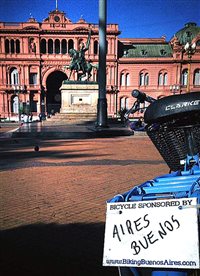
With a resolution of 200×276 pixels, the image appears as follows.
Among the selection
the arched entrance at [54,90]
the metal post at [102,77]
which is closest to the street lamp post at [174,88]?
the arched entrance at [54,90]

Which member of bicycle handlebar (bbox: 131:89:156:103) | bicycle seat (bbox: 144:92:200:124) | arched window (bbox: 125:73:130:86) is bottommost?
bicycle seat (bbox: 144:92:200:124)

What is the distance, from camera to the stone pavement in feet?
9.37

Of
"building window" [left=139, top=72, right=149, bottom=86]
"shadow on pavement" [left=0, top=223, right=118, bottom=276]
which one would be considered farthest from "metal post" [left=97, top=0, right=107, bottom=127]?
"building window" [left=139, top=72, right=149, bottom=86]

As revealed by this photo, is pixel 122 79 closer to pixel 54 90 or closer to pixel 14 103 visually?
pixel 54 90

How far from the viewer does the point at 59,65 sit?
5625 centimetres

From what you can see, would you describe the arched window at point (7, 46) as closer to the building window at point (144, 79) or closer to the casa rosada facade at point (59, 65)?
the casa rosada facade at point (59, 65)

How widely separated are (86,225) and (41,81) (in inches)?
2176

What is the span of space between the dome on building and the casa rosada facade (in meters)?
3.60

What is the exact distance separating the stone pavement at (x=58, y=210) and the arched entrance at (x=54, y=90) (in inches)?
1997

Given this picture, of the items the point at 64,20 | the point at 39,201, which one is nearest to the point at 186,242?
the point at 39,201

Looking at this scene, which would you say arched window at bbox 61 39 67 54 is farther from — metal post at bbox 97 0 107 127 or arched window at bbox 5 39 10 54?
metal post at bbox 97 0 107 127

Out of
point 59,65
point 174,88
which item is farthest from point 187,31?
point 59,65

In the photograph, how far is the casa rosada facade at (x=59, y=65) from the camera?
181 ft

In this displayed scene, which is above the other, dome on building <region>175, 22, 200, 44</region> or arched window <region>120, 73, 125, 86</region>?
dome on building <region>175, 22, 200, 44</region>
